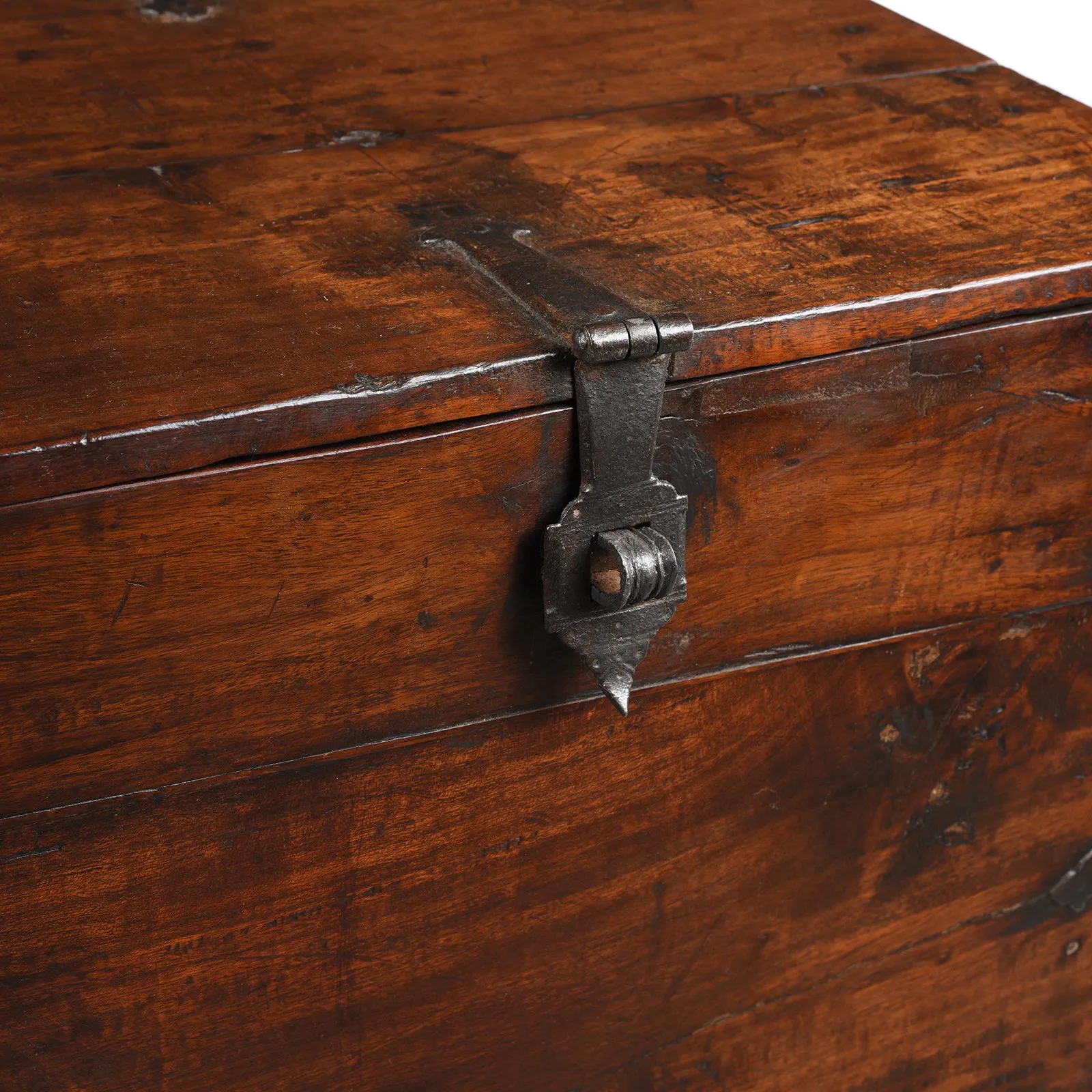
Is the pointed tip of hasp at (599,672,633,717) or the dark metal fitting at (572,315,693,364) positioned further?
the pointed tip of hasp at (599,672,633,717)

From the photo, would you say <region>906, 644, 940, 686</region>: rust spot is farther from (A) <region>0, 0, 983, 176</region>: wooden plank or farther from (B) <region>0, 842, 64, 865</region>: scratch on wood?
(B) <region>0, 842, 64, 865</region>: scratch on wood

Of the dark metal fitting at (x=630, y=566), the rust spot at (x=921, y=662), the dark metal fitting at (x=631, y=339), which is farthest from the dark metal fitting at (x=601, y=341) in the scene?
the rust spot at (x=921, y=662)

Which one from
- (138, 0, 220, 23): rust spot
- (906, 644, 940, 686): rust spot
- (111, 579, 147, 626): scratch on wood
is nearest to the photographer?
(111, 579, 147, 626): scratch on wood

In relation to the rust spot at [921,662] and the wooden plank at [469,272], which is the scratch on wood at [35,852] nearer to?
the wooden plank at [469,272]

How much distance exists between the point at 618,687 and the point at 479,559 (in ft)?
0.44

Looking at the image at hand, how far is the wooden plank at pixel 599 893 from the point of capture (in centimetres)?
105

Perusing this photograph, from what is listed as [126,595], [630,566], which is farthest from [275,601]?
[630,566]

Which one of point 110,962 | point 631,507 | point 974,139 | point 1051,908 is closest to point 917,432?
point 631,507

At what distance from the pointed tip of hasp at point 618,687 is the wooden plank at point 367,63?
0.50m

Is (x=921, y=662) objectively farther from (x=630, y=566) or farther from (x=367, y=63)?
(x=367, y=63)

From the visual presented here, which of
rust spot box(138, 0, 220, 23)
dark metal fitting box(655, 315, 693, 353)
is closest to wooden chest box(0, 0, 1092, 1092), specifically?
dark metal fitting box(655, 315, 693, 353)

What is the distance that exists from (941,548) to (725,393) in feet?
0.78

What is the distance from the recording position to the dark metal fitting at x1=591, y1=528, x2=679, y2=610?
100 cm

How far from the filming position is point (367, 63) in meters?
1.44
